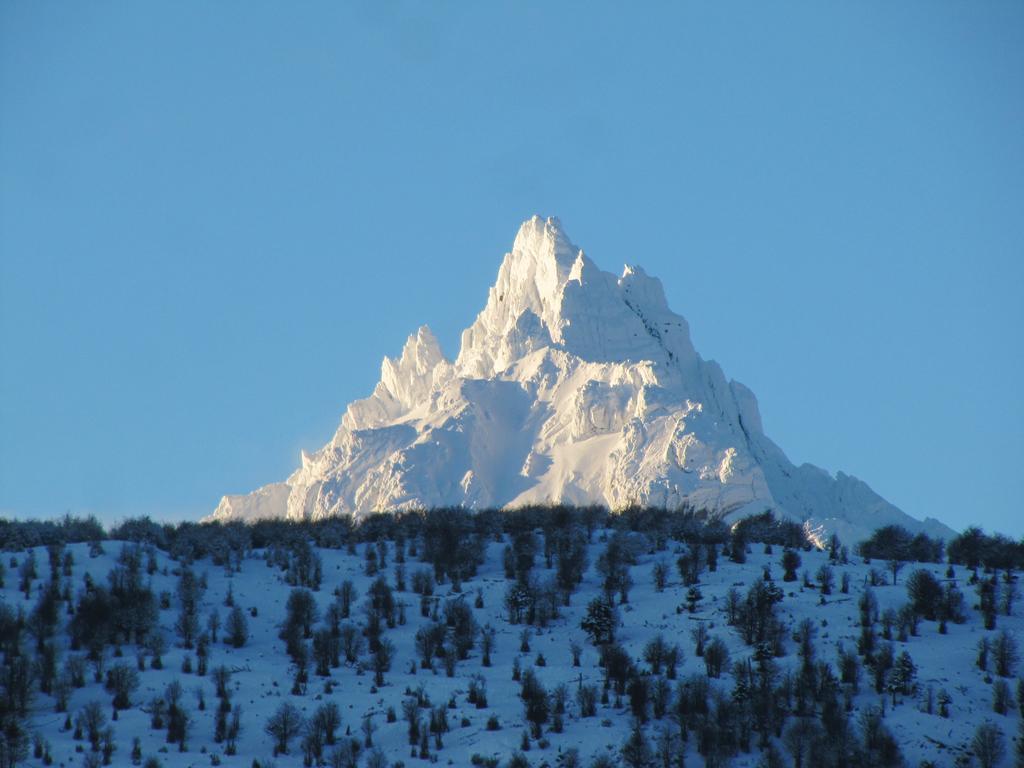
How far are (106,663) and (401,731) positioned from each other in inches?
986

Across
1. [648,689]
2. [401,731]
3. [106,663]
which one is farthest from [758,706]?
[106,663]

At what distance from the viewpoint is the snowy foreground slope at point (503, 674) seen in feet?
318

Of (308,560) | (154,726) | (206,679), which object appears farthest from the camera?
(308,560)

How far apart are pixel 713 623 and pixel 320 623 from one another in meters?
32.5

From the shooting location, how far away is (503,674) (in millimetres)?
112875

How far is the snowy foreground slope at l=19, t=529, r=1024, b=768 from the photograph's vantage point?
318ft

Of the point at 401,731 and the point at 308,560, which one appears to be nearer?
the point at 401,731

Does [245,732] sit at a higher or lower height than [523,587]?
lower

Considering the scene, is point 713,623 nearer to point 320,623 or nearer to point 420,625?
point 420,625

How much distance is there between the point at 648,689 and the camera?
104 metres

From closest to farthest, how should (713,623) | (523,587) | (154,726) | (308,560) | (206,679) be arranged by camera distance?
1. (154,726)
2. (206,679)
3. (713,623)
4. (523,587)
5. (308,560)

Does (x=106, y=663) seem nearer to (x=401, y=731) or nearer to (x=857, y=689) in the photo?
(x=401, y=731)

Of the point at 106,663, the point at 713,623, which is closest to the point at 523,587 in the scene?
the point at 713,623

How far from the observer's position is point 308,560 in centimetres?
14075
